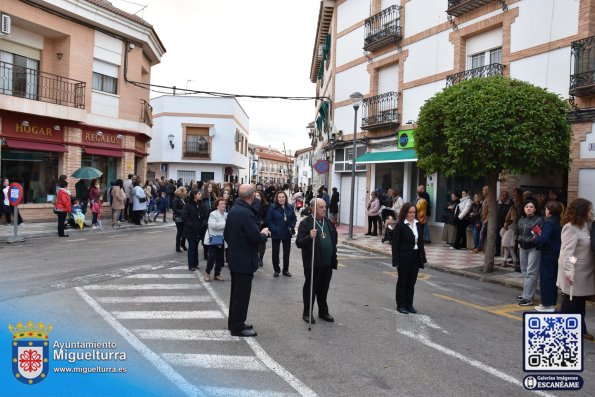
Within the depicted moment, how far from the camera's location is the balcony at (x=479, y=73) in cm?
1425

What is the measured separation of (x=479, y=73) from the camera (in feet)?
49.0

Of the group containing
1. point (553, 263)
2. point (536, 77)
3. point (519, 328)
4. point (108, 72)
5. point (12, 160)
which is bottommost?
point (519, 328)

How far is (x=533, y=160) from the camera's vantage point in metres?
9.61

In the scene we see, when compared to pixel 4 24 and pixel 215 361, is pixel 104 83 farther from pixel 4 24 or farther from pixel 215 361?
pixel 215 361

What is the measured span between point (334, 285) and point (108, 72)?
16504mm

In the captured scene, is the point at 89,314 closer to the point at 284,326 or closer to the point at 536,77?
the point at 284,326

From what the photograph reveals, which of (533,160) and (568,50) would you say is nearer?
(533,160)

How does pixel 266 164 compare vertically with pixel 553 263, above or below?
above

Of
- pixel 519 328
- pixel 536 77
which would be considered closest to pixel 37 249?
pixel 519 328

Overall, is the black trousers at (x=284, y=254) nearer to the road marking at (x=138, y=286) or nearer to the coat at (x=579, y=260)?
the road marking at (x=138, y=286)

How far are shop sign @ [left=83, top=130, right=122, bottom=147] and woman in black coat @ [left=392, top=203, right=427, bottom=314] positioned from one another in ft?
53.4

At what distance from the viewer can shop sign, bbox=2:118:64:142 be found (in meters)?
16.6

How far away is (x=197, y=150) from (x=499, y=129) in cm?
3436

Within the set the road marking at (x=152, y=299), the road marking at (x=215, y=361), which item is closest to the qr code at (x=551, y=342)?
the road marking at (x=215, y=361)
